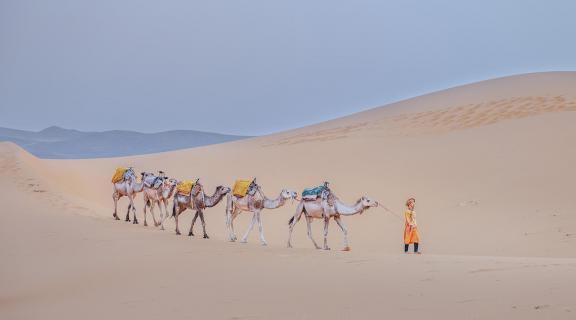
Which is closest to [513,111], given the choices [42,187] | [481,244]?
[481,244]

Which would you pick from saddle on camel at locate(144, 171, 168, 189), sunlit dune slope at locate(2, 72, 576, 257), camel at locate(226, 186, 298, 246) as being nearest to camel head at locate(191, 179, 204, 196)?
camel at locate(226, 186, 298, 246)

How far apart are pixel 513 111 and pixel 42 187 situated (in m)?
20.3

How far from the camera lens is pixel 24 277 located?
11250 mm

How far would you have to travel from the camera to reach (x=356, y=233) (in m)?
18.4

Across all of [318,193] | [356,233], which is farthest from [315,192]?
[356,233]

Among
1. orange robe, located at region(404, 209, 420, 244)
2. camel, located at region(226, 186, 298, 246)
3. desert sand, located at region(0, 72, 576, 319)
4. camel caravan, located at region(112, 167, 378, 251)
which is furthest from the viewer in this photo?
camel, located at region(226, 186, 298, 246)

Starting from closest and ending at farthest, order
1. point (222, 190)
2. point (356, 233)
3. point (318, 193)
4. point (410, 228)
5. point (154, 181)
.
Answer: point (410, 228) < point (318, 193) < point (222, 190) < point (356, 233) < point (154, 181)

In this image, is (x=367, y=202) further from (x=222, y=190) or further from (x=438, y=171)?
(x=438, y=171)

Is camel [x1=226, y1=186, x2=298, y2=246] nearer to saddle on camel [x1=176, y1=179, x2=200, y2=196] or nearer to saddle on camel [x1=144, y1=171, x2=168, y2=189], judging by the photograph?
saddle on camel [x1=176, y1=179, x2=200, y2=196]

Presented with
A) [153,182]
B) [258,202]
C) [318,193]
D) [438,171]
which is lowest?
[258,202]

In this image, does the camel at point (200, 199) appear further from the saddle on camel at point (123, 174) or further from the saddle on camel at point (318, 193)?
the saddle on camel at point (123, 174)

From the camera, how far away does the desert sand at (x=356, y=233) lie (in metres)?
7.67

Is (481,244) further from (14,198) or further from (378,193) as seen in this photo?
(14,198)

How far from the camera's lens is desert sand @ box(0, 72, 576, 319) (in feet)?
25.2
